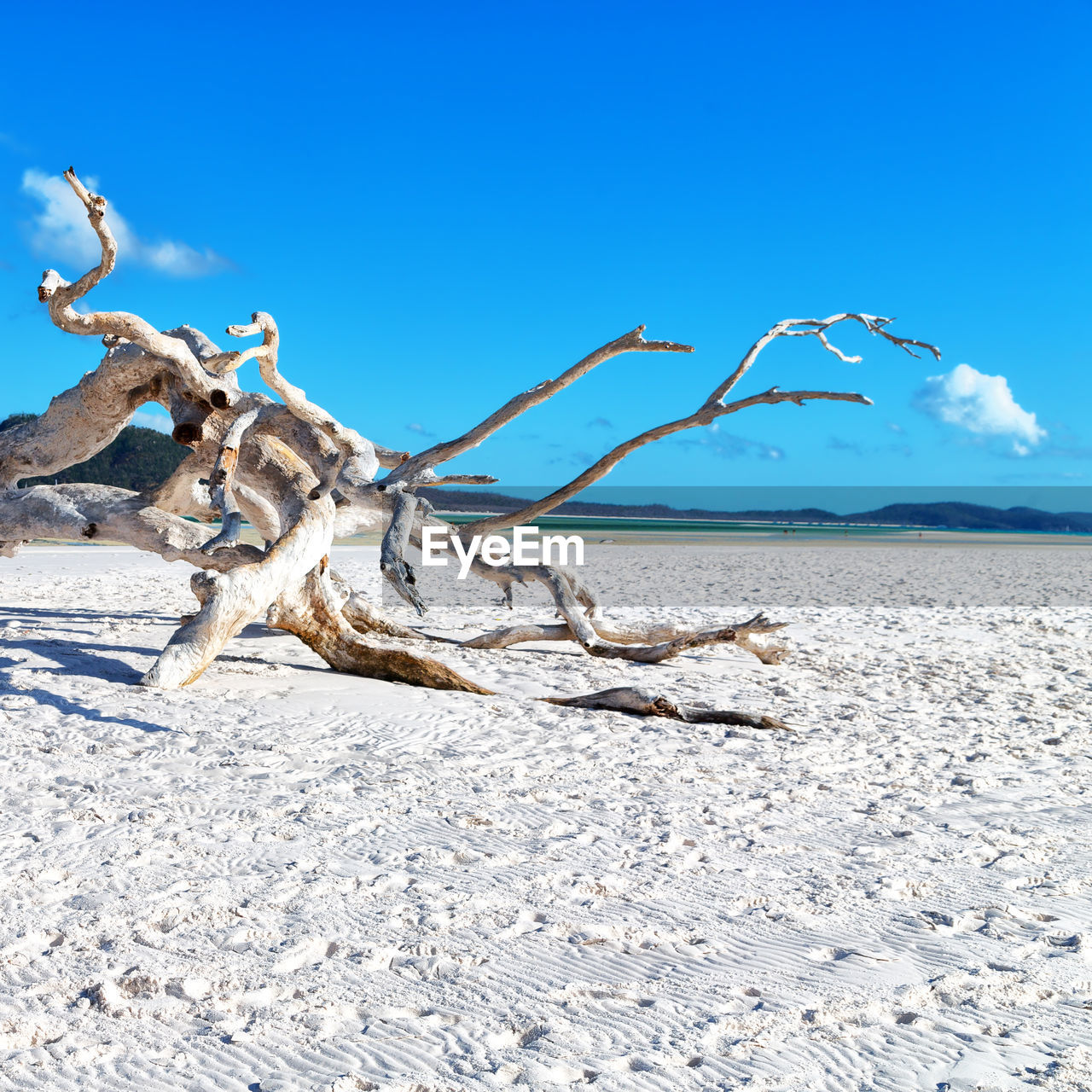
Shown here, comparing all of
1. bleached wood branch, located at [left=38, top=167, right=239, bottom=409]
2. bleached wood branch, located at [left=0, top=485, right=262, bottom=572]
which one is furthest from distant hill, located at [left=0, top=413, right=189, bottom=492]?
bleached wood branch, located at [left=38, top=167, right=239, bottom=409]

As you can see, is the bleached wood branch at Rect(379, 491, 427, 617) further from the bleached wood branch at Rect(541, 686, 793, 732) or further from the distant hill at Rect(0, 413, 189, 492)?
the distant hill at Rect(0, 413, 189, 492)

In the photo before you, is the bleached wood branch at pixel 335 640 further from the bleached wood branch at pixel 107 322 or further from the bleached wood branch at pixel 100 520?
the bleached wood branch at pixel 107 322

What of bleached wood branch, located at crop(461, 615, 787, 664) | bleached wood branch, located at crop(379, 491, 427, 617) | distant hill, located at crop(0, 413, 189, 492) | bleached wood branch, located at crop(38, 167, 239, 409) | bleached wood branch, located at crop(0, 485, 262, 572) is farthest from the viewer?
distant hill, located at crop(0, 413, 189, 492)

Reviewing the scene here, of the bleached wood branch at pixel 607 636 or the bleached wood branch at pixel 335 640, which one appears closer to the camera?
the bleached wood branch at pixel 335 640

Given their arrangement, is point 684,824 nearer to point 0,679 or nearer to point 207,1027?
point 207,1027

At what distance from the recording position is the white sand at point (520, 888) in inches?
85.0

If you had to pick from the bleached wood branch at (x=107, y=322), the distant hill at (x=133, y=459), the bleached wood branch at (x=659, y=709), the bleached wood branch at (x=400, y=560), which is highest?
the distant hill at (x=133, y=459)

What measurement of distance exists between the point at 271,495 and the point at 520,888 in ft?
15.6

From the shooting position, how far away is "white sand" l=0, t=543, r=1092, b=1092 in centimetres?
216

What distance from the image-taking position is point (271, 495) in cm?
702

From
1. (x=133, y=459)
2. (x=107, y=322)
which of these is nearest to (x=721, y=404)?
(x=107, y=322)

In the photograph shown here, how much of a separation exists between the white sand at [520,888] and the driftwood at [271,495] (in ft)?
→ 1.23

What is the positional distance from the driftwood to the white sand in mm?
374

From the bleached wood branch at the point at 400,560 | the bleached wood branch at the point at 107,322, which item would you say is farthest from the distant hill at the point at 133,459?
the bleached wood branch at the point at 400,560
